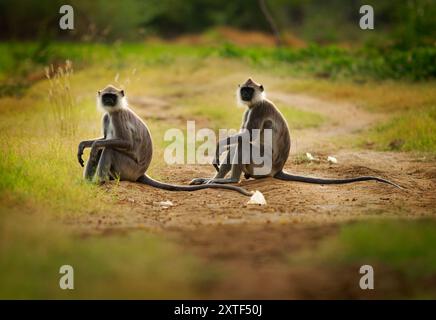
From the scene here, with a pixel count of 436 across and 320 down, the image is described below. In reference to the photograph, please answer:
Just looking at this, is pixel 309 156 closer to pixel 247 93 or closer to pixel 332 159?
pixel 332 159

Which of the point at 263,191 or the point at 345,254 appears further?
the point at 263,191

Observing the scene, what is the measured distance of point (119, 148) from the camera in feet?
27.1

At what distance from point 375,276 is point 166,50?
22615 mm

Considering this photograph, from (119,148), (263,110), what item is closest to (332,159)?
(263,110)

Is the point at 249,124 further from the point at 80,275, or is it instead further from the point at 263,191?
the point at 80,275

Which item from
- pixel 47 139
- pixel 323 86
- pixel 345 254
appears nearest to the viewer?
pixel 345 254

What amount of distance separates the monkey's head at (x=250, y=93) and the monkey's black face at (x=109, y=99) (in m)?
1.66

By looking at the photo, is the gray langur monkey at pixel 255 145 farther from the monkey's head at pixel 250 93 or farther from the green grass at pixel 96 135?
the green grass at pixel 96 135

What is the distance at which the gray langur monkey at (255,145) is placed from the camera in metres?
8.69

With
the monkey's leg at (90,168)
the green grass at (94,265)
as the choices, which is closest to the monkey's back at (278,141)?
the monkey's leg at (90,168)

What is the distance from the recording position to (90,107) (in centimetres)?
1427

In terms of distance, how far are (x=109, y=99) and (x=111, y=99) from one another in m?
0.02

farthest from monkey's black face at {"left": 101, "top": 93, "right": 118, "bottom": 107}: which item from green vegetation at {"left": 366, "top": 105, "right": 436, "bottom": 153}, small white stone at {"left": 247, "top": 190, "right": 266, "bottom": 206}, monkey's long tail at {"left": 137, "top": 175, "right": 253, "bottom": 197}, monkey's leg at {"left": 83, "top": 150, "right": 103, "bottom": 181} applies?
green vegetation at {"left": 366, "top": 105, "right": 436, "bottom": 153}

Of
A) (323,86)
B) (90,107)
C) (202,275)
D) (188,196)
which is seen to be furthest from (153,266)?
(323,86)
